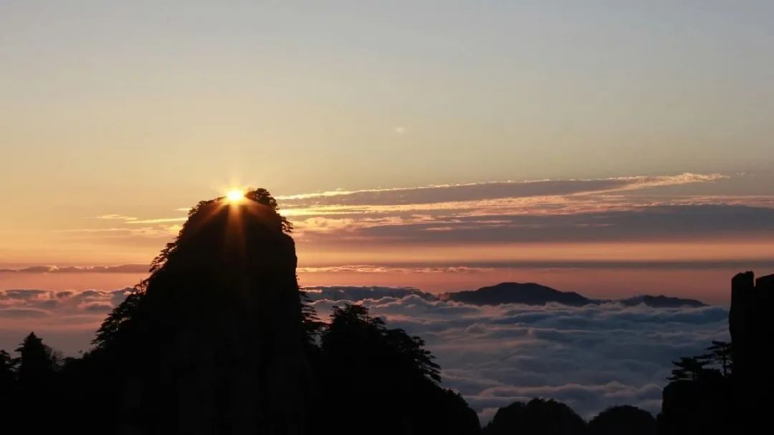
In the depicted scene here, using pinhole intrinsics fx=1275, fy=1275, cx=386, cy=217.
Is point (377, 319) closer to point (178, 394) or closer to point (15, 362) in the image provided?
point (15, 362)

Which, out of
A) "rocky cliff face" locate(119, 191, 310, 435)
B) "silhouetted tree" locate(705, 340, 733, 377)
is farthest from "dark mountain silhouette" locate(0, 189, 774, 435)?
"silhouetted tree" locate(705, 340, 733, 377)

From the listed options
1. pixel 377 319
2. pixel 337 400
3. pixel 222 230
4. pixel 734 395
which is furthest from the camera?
pixel 377 319

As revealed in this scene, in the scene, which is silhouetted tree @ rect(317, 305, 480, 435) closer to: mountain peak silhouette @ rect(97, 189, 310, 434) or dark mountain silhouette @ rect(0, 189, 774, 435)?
dark mountain silhouette @ rect(0, 189, 774, 435)

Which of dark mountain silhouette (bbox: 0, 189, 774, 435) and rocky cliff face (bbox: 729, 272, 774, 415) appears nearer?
dark mountain silhouette (bbox: 0, 189, 774, 435)

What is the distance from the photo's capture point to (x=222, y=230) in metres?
60.2

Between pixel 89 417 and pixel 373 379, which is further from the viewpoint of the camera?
pixel 373 379

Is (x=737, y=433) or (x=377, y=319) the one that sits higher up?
(x=377, y=319)

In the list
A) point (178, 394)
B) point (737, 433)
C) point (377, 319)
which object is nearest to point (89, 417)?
point (178, 394)

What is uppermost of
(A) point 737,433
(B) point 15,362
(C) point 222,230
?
(C) point 222,230

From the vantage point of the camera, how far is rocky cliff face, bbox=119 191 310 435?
185 ft

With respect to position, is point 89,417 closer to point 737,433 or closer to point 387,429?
point 387,429

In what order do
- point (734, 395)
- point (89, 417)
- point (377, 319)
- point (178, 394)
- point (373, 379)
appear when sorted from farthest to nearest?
point (377, 319) → point (734, 395) → point (373, 379) → point (89, 417) → point (178, 394)

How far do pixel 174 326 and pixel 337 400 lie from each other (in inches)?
923

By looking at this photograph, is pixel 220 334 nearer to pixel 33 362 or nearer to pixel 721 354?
pixel 33 362
